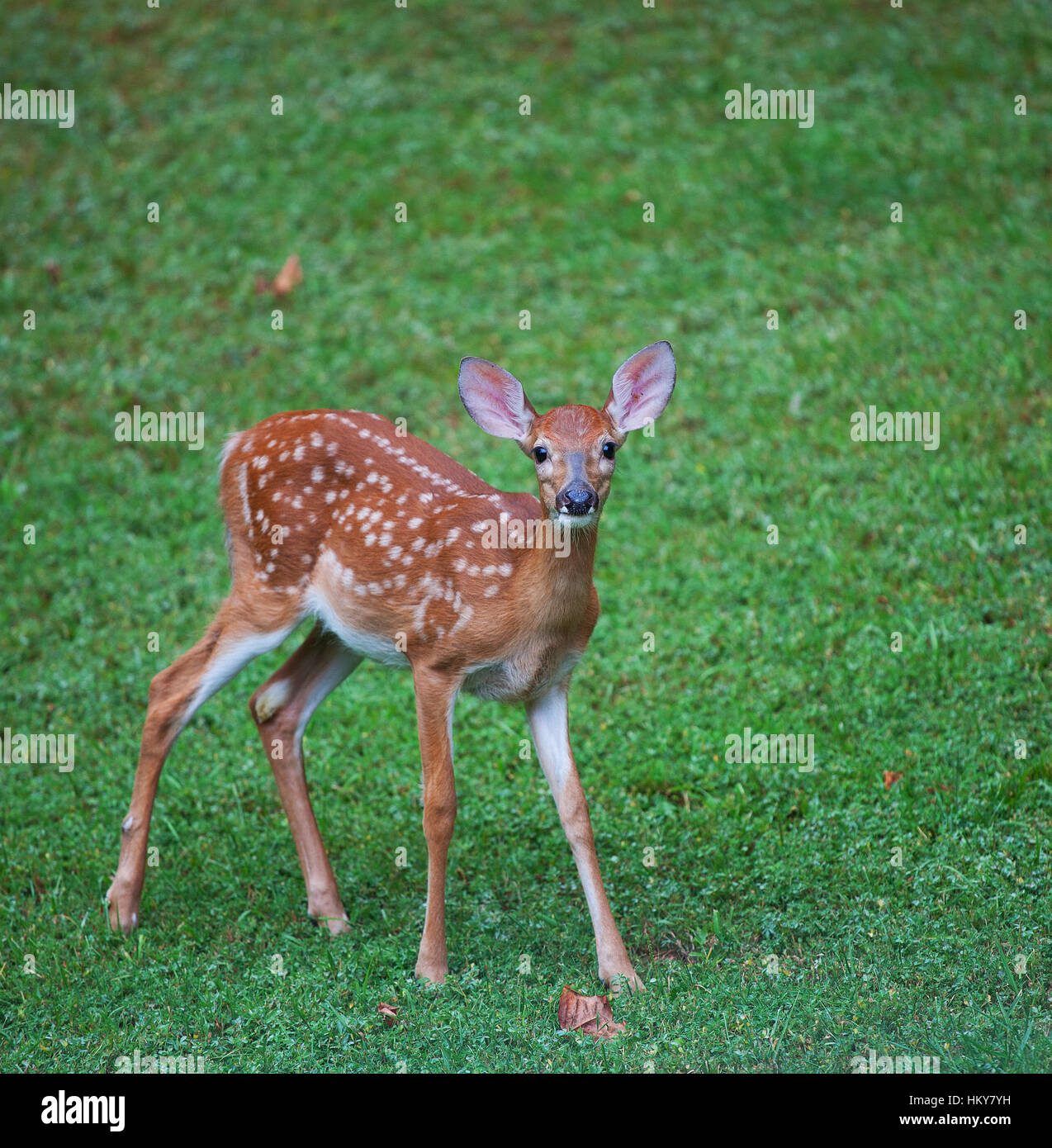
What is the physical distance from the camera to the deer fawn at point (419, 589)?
5.77 meters

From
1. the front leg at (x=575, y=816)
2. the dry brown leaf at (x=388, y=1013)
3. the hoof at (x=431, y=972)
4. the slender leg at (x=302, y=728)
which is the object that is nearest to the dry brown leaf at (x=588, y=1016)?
the front leg at (x=575, y=816)

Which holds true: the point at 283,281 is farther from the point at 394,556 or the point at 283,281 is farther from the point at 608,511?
the point at 394,556

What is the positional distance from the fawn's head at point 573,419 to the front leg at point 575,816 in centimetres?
101

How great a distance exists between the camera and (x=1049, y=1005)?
204 inches

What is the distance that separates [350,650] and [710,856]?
2046mm

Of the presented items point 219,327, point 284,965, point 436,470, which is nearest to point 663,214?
point 219,327

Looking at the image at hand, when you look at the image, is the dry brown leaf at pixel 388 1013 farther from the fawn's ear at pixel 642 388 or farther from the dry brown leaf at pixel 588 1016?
the fawn's ear at pixel 642 388

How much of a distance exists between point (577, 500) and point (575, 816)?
4.96 feet

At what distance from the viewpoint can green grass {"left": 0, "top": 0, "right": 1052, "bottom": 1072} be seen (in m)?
5.76

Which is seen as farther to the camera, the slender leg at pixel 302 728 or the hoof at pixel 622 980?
the slender leg at pixel 302 728

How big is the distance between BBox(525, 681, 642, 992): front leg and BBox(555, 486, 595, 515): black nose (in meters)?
1.10

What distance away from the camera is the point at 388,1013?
5.49 metres

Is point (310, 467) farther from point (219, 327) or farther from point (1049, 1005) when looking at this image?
point (219, 327)

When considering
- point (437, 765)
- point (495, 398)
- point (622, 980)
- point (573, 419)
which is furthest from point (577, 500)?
point (622, 980)
